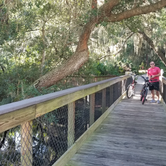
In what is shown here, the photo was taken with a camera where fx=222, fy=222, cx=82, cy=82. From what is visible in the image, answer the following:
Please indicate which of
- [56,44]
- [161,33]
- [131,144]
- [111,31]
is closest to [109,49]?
[161,33]

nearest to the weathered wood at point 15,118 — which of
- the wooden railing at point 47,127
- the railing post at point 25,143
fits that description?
the wooden railing at point 47,127

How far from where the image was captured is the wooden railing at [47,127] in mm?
1996

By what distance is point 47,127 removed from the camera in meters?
3.65

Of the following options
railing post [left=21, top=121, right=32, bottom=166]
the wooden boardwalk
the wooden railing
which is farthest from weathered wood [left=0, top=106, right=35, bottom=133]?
the wooden boardwalk

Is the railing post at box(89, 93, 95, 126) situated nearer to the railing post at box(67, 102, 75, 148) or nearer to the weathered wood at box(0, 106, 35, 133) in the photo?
the railing post at box(67, 102, 75, 148)

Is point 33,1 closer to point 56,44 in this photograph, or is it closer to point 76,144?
point 56,44

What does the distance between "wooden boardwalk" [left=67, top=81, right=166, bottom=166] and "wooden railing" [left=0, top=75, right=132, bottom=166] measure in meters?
0.20

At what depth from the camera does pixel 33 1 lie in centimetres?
801

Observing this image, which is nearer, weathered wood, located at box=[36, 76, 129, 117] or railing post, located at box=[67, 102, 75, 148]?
weathered wood, located at box=[36, 76, 129, 117]

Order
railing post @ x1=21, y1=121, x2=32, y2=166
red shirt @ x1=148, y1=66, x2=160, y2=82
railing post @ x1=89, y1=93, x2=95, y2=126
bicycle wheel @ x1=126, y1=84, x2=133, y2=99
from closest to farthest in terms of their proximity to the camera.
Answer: railing post @ x1=21, y1=121, x2=32, y2=166 < railing post @ x1=89, y1=93, x2=95, y2=126 < red shirt @ x1=148, y1=66, x2=160, y2=82 < bicycle wheel @ x1=126, y1=84, x2=133, y2=99

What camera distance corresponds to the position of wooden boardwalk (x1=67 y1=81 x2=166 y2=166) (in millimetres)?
3248

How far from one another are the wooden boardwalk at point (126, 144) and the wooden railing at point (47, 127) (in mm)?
202

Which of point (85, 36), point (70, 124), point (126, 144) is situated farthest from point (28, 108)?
point (85, 36)

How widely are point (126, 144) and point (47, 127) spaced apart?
146cm
